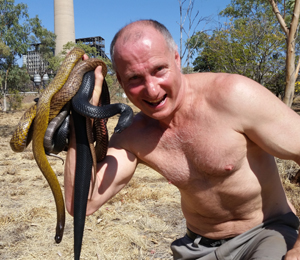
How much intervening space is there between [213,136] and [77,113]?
2.96 feet

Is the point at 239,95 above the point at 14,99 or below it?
below

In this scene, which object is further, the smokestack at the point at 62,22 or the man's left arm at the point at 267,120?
the smokestack at the point at 62,22

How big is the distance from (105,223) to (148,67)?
323 centimetres

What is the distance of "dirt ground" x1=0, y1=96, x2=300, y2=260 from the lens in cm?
378

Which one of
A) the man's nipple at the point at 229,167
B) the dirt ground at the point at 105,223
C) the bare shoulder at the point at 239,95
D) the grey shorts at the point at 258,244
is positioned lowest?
the dirt ground at the point at 105,223

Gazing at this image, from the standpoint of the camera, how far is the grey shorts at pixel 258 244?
1829 millimetres

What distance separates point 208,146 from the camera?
1.98 metres

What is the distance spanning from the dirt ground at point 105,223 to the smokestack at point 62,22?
1258 inches

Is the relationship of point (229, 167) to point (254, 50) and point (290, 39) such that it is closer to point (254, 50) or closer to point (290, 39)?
point (290, 39)

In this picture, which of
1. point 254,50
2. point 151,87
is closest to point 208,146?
point 151,87

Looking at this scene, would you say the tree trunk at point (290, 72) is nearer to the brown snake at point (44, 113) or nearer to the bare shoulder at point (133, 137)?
the bare shoulder at point (133, 137)

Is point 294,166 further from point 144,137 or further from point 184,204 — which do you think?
point 144,137

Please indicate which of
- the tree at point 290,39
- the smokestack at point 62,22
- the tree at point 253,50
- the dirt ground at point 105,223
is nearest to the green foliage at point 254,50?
the tree at point 253,50

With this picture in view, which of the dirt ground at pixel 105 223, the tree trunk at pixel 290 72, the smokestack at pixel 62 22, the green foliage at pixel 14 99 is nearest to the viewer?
the dirt ground at pixel 105 223
